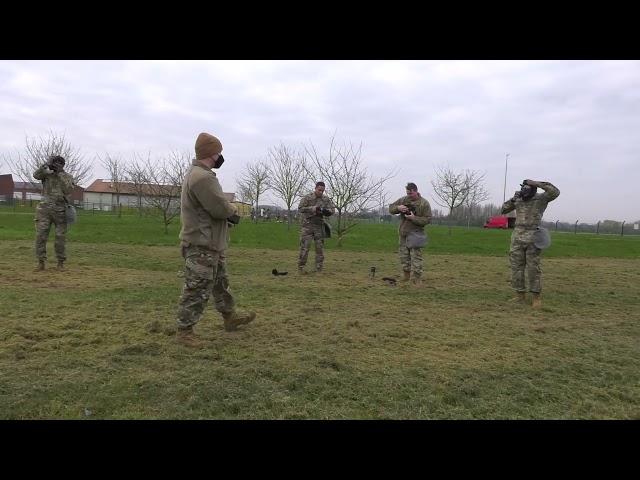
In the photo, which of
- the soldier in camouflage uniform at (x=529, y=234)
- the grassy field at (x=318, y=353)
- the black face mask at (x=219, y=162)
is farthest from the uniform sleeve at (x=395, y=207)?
the black face mask at (x=219, y=162)

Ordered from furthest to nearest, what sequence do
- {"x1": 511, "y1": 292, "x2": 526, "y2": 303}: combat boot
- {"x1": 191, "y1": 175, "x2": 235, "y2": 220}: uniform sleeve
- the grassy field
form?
1. {"x1": 511, "y1": 292, "x2": 526, "y2": 303}: combat boot
2. {"x1": 191, "y1": 175, "x2": 235, "y2": 220}: uniform sleeve
3. the grassy field

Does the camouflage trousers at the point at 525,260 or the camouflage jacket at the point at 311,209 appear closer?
the camouflage trousers at the point at 525,260

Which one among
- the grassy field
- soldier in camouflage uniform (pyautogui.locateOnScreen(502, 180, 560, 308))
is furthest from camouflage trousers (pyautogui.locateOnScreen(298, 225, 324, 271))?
soldier in camouflage uniform (pyautogui.locateOnScreen(502, 180, 560, 308))

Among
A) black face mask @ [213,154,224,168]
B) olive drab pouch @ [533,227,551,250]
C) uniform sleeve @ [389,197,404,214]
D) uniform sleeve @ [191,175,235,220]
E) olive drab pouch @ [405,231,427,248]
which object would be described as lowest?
olive drab pouch @ [405,231,427,248]

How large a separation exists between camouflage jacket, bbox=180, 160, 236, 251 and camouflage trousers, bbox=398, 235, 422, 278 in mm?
5018

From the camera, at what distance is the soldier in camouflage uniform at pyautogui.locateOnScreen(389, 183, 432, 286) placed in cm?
870

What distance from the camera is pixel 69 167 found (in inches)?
1089

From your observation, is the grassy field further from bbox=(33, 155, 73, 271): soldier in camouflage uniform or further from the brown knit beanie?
the brown knit beanie

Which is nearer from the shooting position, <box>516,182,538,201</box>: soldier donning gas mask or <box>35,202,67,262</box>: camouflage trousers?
<box>516,182,538,201</box>: soldier donning gas mask

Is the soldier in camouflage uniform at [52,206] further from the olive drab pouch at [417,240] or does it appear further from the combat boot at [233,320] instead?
the olive drab pouch at [417,240]

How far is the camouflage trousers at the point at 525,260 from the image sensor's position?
6.99 metres

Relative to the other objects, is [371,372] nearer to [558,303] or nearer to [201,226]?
[201,226]

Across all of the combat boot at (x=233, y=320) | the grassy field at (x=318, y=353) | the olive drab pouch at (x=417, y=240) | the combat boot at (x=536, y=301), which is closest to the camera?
the grassy field at (x=318, y=353)
